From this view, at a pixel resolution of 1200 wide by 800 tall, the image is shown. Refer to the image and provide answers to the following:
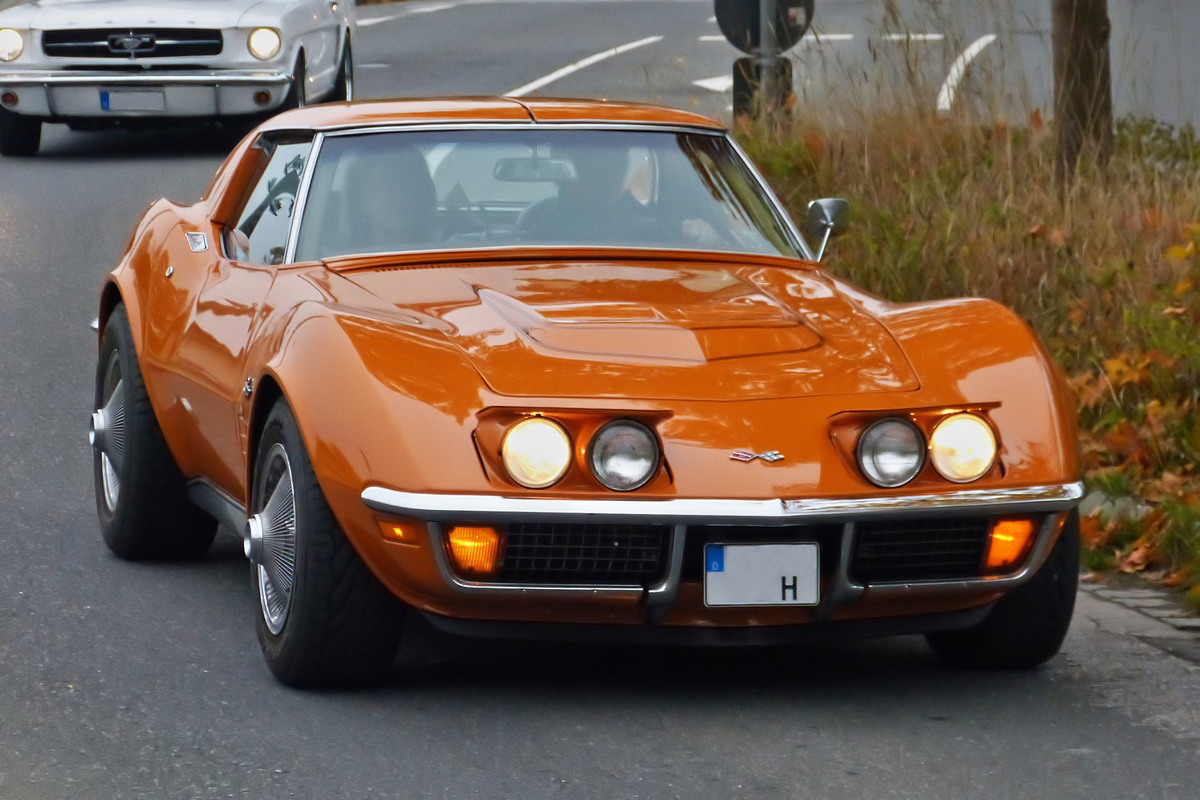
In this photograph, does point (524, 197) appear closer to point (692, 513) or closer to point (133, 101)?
point (692, 513)

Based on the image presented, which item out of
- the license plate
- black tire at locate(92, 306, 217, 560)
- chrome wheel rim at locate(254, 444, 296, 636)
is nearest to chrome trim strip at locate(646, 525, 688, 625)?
chrome wheel rim at locate(254, 444, 296, 636)

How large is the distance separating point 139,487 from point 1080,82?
17.0 feet

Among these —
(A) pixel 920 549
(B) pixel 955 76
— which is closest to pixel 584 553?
(A) pixel 920 549

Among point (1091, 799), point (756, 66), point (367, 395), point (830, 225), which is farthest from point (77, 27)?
point (1091, 799)

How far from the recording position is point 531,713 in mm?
4719

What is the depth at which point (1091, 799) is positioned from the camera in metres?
4.18

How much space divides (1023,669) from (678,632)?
3.13ft

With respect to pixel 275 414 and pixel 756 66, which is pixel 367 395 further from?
pixel 756 66

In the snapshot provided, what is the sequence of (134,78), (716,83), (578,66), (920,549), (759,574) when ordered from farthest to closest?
(578,66) → (716,83) → (134,78) → (920,549) → (759,574)

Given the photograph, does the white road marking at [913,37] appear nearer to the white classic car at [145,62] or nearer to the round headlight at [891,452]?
the white classic car at [145,62]

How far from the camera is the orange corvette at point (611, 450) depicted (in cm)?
448

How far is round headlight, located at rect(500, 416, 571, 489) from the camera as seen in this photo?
4.45 m

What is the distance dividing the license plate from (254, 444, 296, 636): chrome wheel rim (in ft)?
33.0

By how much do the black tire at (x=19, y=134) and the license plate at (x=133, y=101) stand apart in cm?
69
